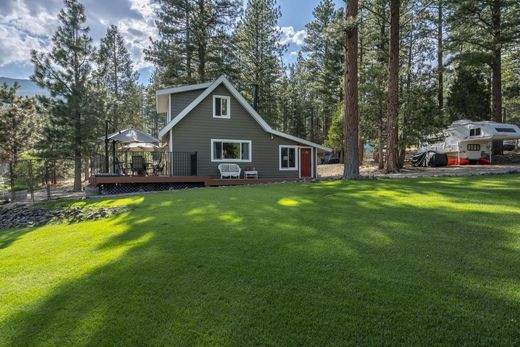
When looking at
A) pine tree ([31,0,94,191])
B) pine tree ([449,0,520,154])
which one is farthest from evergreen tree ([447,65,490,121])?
pine tree ([31,0,94,191])

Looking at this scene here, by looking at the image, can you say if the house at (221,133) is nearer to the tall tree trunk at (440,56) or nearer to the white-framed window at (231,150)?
the white-framed window at (231,150)

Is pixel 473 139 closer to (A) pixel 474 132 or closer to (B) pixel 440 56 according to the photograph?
(A) pixel 474 132

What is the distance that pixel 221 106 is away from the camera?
16.5 meters

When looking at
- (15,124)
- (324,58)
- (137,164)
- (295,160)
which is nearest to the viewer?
(137,164)

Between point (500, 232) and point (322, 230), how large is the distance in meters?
2.15

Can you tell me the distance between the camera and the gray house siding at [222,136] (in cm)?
1568

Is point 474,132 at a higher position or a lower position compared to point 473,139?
higher

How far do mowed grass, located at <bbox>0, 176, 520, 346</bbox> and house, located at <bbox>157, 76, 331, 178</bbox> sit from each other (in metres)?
10.9

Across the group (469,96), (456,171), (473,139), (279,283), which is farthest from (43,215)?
(469,96)

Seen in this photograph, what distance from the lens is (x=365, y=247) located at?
3.59 meters

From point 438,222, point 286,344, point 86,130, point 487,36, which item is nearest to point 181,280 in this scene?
point 286,344

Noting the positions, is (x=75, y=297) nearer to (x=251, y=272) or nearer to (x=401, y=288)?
(x=251, y=272)

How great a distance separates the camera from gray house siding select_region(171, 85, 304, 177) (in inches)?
617

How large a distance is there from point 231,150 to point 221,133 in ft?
3.51
